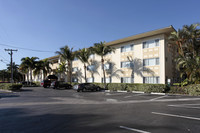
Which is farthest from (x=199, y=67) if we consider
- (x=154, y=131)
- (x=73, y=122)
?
(x=73, y=122)

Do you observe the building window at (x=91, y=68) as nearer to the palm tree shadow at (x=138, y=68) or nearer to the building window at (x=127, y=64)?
the building window at (x=127, y=64)

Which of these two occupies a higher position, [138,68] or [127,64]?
[127,64]

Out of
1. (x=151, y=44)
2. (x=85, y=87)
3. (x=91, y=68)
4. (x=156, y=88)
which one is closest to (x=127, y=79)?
(x=156, y=88)

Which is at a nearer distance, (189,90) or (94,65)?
(189,90)

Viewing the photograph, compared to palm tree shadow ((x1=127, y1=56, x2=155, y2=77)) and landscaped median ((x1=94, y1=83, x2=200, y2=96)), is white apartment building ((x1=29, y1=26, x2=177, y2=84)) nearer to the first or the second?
palm tree shadow ((x1=127, y1=56, x2=155, y2=77))

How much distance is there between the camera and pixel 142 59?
22516 millimetres

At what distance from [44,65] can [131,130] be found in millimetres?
44558

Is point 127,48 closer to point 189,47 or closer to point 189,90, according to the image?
point 189,47

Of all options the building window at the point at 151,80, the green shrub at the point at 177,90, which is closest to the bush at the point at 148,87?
the green shrub at the point at 177,90

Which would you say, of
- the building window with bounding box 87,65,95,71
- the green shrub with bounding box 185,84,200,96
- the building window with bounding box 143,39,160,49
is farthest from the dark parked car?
the green shrub with bounding box 185,84,200,96

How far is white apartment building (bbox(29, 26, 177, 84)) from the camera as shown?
20.4 metres

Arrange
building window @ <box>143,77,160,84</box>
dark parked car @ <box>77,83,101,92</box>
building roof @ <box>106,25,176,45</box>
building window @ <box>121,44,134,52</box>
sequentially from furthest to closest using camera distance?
1. building window @ <box>121,44,134,52</box>
2. dark parked car @ <box>77,83,101,92</box>
3. building window @ <box>143,77,160,84</box>
4. building roof @ <box>106,25,176,45</box>

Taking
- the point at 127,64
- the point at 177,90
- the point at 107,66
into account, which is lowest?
the point at 177,90

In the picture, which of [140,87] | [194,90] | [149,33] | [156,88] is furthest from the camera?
[149,33]
